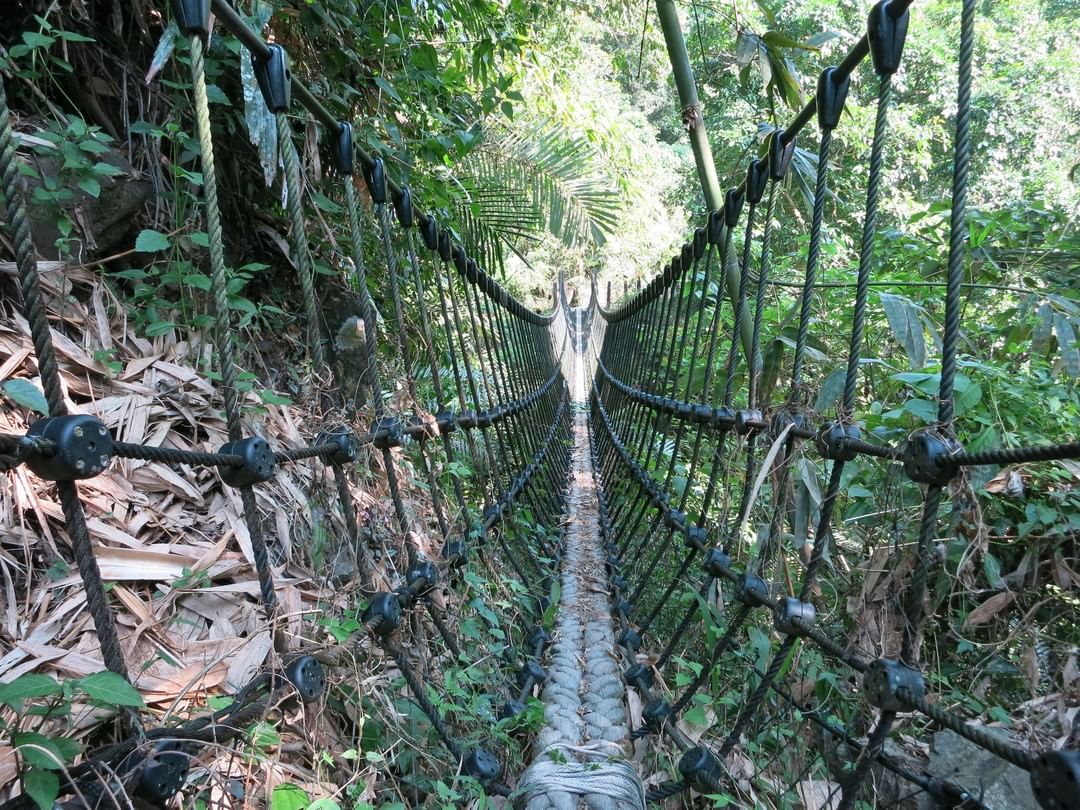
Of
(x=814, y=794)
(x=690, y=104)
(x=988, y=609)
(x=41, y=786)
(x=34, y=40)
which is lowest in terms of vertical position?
(x=814, y=794)

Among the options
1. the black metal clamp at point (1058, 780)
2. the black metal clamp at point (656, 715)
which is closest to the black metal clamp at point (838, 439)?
the black metal clamp at point (1058, 780)

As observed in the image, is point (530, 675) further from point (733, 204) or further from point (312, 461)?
point (733, 204)

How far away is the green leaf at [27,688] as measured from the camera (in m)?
0.47

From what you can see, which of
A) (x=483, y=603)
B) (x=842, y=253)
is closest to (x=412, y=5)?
(x=483, y=603)

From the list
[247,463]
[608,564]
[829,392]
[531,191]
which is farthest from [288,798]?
[531,191]

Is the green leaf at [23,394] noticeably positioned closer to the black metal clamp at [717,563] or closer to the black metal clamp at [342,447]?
the black metal clamp at [342,447]

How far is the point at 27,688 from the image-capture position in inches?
19.0

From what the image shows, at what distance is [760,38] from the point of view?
1859 mm

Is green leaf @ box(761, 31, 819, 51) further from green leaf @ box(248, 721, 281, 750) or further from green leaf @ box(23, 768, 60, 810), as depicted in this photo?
green leaf @ box(23, 768, 60, 810)

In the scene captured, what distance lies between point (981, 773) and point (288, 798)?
903 millimetres

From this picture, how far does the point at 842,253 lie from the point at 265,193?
3847mm

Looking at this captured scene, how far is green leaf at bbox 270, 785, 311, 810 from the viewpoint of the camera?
659mm

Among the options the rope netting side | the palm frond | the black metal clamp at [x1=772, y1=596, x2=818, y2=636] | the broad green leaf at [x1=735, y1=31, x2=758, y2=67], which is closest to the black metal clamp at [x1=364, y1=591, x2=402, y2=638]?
the rope netting side

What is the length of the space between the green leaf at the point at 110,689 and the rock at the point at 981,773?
917 mm
